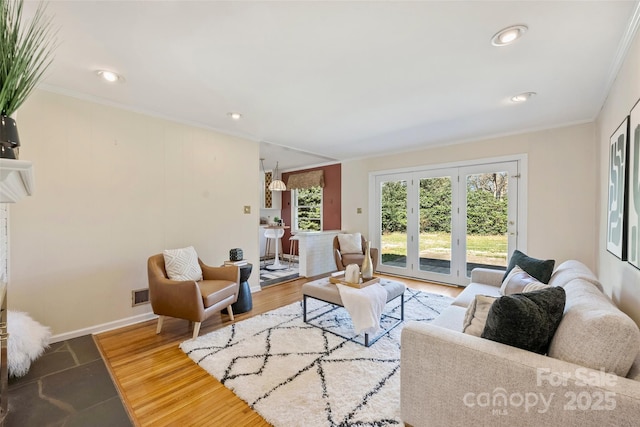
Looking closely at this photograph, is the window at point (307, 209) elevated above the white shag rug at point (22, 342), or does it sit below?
above

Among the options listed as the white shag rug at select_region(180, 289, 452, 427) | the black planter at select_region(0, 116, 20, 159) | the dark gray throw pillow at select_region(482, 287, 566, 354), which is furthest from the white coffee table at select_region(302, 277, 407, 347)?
the black planter at select_region(0, 116, 20, 159)

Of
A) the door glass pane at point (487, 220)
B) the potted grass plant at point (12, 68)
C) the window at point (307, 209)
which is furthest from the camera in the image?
the window at point (307, 209)

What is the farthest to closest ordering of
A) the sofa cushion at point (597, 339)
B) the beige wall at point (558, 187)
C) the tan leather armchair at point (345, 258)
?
the tan leather armchair at point (345, 258) < the beige wall at point (558, 187) < the sofa cushion at point (597, 339)

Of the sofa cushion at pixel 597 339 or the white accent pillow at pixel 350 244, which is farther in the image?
the white accent pillow at pixel 350 244

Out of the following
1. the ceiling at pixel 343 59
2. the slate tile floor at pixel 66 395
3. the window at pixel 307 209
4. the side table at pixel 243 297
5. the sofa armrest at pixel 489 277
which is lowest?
the slate tile floor at pixel 66 395

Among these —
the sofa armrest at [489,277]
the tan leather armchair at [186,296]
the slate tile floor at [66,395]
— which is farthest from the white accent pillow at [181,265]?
the sofa armrest at [489,277]

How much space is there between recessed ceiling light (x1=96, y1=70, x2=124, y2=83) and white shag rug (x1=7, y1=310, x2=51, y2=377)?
2104 millimetres

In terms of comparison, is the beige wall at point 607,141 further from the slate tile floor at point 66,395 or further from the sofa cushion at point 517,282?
the slate tile floor at point 66,395

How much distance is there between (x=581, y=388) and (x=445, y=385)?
0.51 m

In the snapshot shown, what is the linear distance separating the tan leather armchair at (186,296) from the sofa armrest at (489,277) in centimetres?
278

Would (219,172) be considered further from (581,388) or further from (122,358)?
(581,388)

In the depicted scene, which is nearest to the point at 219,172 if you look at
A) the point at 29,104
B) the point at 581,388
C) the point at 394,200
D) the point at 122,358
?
the point at 29,104

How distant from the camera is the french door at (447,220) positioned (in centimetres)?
408

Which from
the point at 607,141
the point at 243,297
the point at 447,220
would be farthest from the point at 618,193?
the point at 243,297
